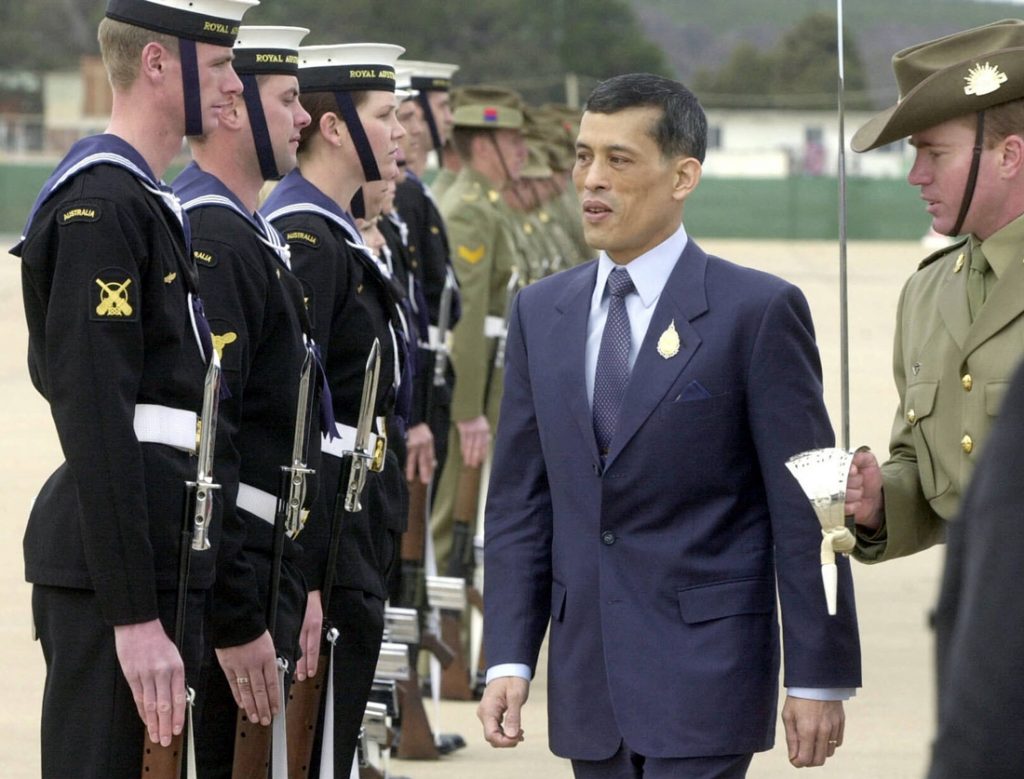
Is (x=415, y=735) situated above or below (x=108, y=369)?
below

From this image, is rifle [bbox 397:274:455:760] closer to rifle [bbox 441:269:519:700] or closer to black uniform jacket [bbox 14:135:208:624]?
rifle [bbox 441:269:519:700]

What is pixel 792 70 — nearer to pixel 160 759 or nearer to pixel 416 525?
pixel 416 525

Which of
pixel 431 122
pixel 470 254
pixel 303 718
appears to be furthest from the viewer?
pixel 470 254

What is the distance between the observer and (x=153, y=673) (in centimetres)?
369

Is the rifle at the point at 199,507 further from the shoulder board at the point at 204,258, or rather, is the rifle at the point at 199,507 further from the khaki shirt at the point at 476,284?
the khaki shirt at the point at 476,284

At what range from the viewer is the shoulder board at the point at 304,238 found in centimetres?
505

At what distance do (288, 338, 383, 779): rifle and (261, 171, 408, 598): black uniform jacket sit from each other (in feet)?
0.06

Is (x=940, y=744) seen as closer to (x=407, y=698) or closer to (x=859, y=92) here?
(x=407, y=698)

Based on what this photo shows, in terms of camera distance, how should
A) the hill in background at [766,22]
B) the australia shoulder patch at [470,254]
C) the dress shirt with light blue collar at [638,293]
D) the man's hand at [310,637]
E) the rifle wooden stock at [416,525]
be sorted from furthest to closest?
the hill in background at [766,22], the australia shoulder patch at [470,254], the rifle wooden stock at [416,525], the man's hand at [310,637], the dress shirt with light blue collar at [638,293]

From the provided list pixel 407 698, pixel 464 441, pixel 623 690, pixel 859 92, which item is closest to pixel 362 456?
pixel 623 690

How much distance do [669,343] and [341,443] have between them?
4.20 ft

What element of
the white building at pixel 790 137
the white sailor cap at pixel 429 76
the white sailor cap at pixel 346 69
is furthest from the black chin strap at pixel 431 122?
the white building at pixel 790 137


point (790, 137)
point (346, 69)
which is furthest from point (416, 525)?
point (790, 137)

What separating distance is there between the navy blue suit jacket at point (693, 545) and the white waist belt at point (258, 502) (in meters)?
0.67
